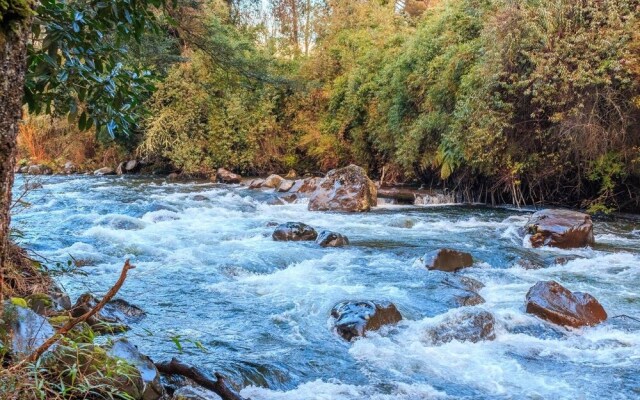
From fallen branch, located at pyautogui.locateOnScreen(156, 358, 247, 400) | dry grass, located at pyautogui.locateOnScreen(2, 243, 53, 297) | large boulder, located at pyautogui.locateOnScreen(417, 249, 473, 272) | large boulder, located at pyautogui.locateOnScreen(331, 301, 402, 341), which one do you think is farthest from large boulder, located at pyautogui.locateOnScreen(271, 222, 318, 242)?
fallen branch, located at pyautogui.locateOnScreen(156, 358, 247, 400)

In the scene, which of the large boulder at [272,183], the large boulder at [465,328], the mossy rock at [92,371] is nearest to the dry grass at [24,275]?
the mossy rock at [92,371]

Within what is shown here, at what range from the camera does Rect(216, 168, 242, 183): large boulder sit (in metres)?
18.8

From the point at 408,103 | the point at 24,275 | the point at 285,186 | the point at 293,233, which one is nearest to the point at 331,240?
the point at 293,233

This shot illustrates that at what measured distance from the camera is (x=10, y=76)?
1627 mm

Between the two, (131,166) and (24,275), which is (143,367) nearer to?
(24,275)

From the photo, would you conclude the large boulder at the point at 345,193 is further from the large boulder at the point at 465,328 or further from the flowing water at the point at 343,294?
the large boulder at the point at 465,328

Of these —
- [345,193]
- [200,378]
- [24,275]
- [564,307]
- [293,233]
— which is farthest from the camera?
[345,193]

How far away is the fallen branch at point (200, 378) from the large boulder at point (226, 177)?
15361mm

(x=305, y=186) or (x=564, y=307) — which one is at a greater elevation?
(x=305, y=186)

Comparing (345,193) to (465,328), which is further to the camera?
(345,193)

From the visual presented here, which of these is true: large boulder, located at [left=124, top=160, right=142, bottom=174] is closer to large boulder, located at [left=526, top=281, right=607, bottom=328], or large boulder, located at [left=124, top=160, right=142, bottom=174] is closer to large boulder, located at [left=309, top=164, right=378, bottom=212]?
large boulder, located at [left=309, top=164, right=378, bottom=212]

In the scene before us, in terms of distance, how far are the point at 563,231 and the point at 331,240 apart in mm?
3838

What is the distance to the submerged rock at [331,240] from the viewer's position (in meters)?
8.58

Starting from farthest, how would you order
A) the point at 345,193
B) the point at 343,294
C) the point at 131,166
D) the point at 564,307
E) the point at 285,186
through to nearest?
the point at 131,166 < the point at 285,186 < the point at 345,193 < the point at 343,294 < the point at 564,307
